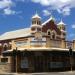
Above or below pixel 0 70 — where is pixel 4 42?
above

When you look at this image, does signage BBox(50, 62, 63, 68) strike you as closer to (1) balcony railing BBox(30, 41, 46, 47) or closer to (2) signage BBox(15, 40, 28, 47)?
(1) balcony railing BBox(30, 41, 46, 47)

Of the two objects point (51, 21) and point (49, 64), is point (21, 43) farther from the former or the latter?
point (51, 21)

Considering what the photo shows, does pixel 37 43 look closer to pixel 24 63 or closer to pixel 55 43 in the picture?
pixel 55 43

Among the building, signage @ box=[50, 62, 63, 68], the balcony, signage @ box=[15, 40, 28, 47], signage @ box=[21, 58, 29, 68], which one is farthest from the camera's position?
the balcony

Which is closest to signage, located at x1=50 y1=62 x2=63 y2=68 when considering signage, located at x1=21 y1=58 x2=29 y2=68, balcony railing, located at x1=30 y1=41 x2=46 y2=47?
balcony railing, located at x1=30 y1=41 x2=46 y2=47

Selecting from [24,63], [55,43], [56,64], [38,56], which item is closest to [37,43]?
[38,56]

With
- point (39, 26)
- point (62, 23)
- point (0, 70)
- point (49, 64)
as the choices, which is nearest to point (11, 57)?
point (0, 70)

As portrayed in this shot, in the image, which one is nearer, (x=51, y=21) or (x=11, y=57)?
(x=11, y=57)

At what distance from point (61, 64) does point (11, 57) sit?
9.03 m

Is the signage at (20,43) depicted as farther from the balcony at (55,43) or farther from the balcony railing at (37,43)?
the balcony at (55,43)

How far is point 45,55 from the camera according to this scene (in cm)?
5309

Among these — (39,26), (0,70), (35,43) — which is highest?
(39,26)

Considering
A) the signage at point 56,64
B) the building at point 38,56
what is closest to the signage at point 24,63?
the building at point 38,56

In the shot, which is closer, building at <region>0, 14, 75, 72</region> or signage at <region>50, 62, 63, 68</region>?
building at <region>0, 14, 75, 72</region>
